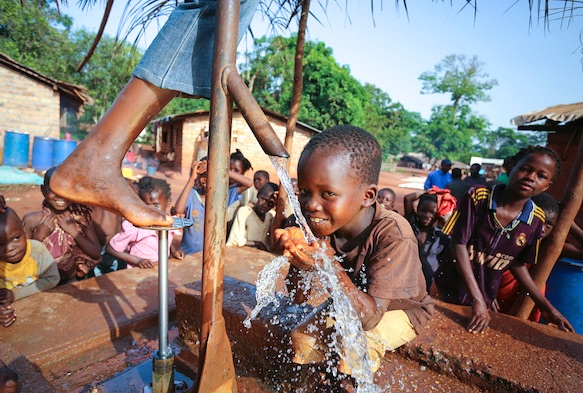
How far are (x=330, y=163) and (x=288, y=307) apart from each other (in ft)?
3.01

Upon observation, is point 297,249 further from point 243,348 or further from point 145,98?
point 243,348

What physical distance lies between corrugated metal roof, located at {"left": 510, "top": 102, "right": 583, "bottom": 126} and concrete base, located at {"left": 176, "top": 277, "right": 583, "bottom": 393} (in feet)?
16.1

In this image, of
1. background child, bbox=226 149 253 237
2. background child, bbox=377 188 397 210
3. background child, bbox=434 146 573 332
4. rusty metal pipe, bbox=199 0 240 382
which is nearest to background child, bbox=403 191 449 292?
background child, bbox=377 188 397 210

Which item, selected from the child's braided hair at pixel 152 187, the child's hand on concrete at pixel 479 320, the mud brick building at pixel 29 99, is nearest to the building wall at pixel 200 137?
the mud brick building at pixel 29 99

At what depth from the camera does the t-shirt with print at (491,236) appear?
216cm

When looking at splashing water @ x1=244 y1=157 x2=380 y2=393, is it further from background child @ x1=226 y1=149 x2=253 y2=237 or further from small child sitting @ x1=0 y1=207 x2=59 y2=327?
background child @ x1=226 y1=149 x2=253 y2=237

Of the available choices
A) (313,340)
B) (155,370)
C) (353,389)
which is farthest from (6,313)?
(353,389)

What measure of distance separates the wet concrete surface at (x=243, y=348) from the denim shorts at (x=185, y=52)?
3.91ft

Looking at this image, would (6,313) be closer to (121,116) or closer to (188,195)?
(121,116)

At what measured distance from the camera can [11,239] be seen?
2.17m

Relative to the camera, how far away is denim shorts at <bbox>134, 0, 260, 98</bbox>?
1090mm

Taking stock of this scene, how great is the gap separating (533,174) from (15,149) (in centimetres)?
1385

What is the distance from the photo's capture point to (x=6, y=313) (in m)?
1.86

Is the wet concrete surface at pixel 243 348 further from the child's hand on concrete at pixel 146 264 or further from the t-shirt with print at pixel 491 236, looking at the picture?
the child's hand on concrete at pixel 146 264
